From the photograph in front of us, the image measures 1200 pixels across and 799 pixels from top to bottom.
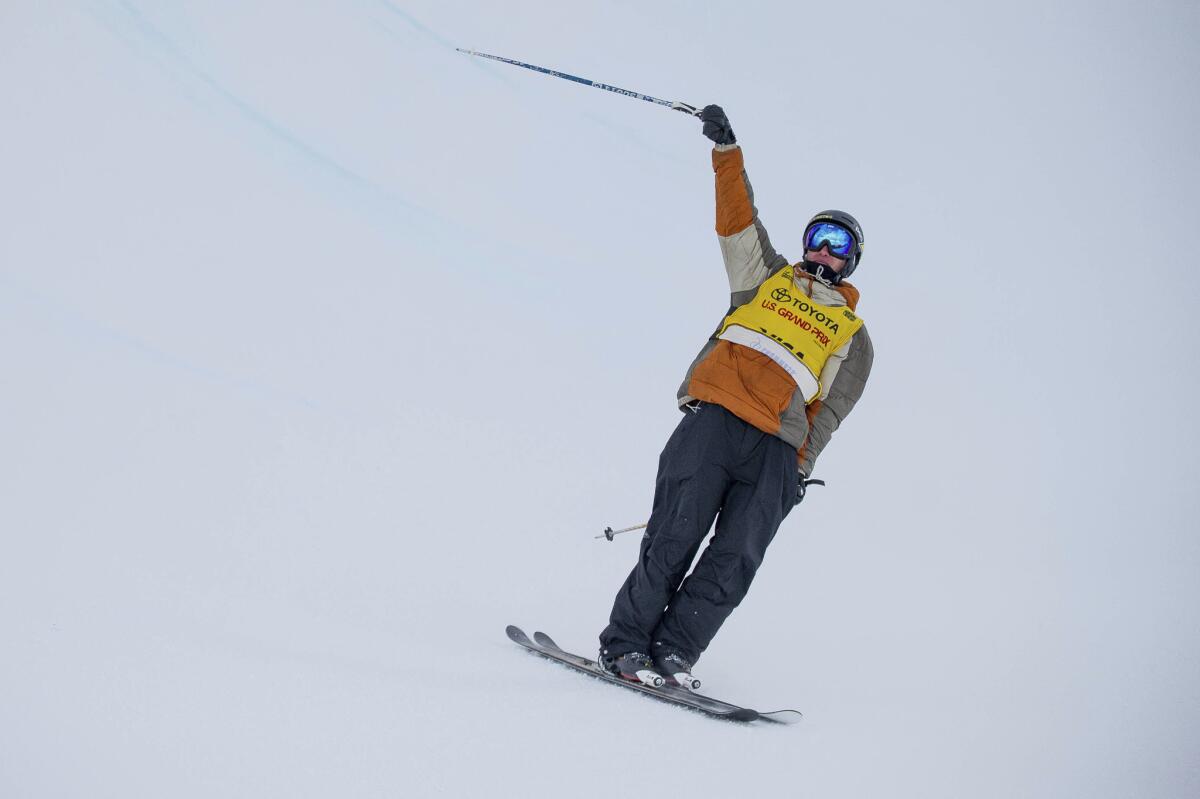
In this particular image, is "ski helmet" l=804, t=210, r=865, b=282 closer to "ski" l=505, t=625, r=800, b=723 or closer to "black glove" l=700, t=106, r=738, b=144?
"black glove" l=700, t=106, r=738, b=144

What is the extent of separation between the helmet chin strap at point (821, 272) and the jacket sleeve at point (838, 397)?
13 cm

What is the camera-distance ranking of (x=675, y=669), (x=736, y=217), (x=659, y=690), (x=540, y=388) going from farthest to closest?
(x=540, y=388)
(x=736, y=217)
(x=675, y=669)
(x=659, y=690)

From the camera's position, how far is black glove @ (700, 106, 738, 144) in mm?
2345

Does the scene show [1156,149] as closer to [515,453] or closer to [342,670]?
[515,453]

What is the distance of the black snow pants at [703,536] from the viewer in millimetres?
2334

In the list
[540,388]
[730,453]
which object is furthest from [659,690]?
[540,388]

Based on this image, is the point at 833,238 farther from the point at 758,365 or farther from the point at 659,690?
the point at 659,690

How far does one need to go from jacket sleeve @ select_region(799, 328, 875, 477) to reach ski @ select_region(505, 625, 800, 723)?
590 mm

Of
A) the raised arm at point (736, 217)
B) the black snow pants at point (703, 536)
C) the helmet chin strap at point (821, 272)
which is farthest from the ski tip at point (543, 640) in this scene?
the helmet chin strap at point (821, 272)

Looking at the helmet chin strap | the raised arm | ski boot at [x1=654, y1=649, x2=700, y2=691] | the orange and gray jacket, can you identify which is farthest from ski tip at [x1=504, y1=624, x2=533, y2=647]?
the helmet chin strap

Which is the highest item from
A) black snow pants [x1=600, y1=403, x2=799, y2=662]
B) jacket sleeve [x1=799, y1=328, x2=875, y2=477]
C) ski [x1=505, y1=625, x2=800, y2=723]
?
jacket sleeve [x1=799, y1=328, x2=875, y2=477]

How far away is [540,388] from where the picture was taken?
477cm

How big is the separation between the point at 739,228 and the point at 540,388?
2.42 meters

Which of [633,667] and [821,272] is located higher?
[821,272]
